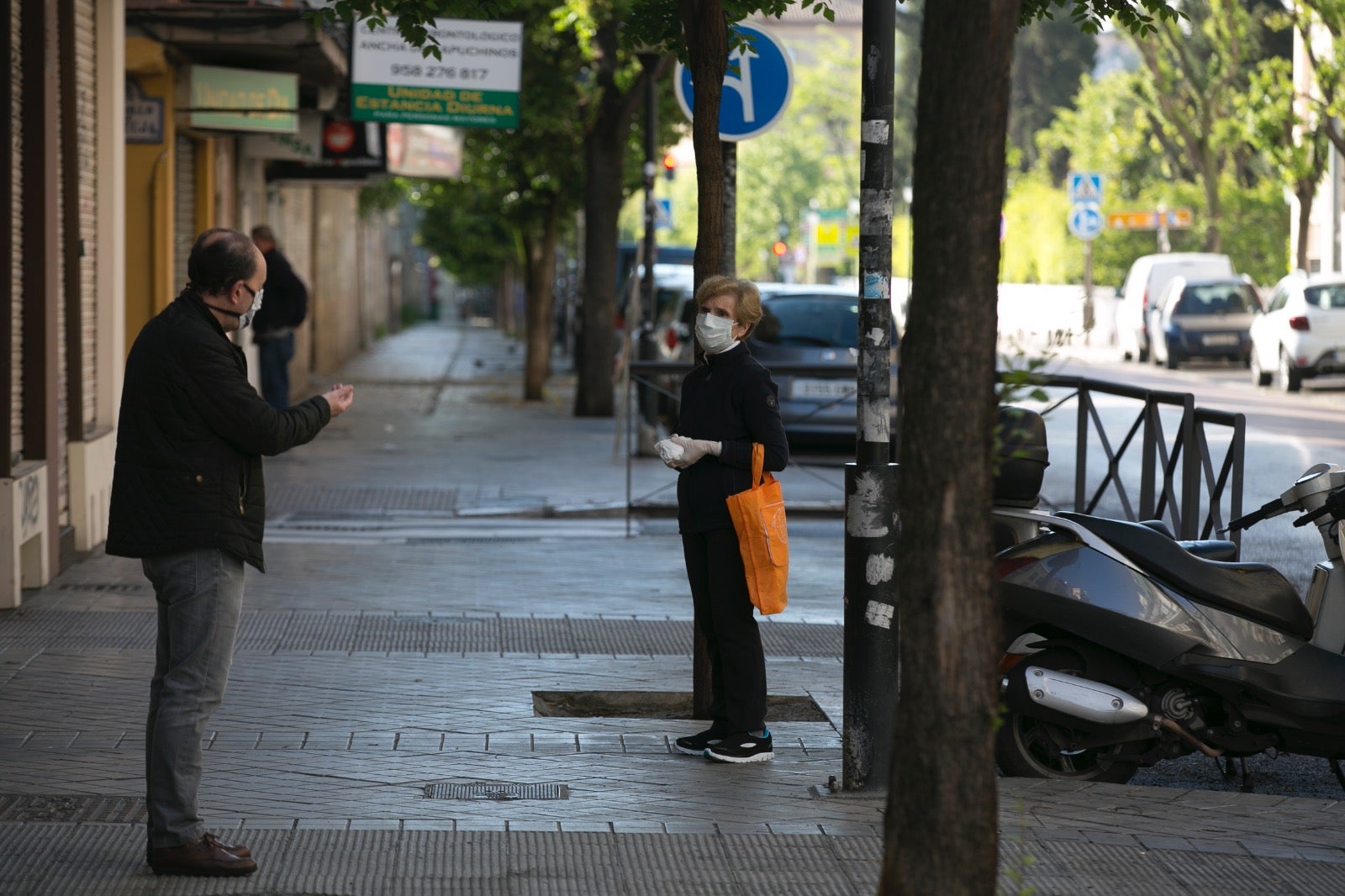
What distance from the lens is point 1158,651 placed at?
6.03m

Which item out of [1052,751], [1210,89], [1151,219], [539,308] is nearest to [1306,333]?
[539,308]

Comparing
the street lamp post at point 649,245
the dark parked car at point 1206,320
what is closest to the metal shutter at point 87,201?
the street lamp post at point 649,245

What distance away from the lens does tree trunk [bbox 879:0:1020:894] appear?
363 cm

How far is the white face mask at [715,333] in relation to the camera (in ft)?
21.0

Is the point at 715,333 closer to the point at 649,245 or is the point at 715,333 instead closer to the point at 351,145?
the point at 649,245

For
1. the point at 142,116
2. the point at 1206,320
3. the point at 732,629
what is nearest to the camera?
the point at 732,629

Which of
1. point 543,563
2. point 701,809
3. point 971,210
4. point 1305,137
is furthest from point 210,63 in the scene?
point 1305,137

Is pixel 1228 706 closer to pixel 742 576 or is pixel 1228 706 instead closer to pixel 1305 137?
pixel 742 576

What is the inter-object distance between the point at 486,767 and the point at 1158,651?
7.28 ft

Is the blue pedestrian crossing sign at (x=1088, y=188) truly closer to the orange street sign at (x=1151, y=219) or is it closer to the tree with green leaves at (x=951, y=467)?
the orange street sign at (x=1151, y=219)

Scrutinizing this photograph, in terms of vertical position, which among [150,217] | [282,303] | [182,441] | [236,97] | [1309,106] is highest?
[1309,106]

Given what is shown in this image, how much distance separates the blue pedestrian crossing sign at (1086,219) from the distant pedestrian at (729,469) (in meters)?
32.3

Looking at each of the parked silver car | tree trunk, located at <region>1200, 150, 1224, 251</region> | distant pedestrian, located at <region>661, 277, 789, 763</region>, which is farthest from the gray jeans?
tree trunk, located at <region>1200, 150, 1224, 251</region>

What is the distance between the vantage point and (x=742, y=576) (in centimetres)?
648
